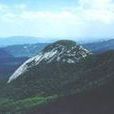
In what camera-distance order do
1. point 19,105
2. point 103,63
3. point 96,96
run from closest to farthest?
point 96,96
point 19,105
point 103,63

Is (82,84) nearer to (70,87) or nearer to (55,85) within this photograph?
(70,87)

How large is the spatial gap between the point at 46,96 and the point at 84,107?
59.4 metres

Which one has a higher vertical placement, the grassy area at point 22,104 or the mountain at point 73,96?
the mountain at point 73,96

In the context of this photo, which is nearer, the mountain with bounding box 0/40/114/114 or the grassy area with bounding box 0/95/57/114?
the mountain with bounding box 0/40/114/114

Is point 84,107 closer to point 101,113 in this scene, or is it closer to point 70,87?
point 101,113

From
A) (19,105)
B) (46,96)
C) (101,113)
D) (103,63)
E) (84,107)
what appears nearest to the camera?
(101,113)

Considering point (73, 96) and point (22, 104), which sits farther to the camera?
point (22, 104)

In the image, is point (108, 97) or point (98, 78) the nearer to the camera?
point (108, 97)

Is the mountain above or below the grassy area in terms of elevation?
above

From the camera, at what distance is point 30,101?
173m

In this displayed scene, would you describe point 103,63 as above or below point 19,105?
above

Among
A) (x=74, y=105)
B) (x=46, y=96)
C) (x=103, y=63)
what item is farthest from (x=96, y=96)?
(x=103, y=63)

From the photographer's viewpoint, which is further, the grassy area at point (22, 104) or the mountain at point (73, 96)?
the grassy area at point (22, 104)

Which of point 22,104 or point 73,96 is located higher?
point 73,96
